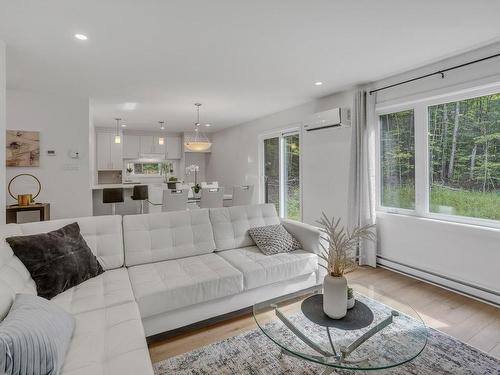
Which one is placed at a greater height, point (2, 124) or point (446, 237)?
point (2, 124)

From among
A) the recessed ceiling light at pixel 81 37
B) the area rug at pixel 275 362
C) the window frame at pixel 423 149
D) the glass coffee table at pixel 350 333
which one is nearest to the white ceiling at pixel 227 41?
the recessed ceiling light at pixel 81 37

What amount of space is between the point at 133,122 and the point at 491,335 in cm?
702

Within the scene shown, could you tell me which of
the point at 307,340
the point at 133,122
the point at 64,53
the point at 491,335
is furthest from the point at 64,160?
the point at 491,335

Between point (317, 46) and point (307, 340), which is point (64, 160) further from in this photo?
point (307, 340)

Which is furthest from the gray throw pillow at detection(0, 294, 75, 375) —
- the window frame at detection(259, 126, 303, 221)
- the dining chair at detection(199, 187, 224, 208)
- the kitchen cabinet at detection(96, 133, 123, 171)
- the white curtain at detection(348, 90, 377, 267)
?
the kitchen cabinet at detection(96, 133, 123, 171)

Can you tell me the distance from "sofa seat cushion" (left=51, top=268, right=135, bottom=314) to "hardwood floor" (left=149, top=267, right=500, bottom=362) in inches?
19.6

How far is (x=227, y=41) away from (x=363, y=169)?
94.3 inches

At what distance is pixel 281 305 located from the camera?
76.4 inches

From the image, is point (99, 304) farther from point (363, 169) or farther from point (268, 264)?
point (363, 169)

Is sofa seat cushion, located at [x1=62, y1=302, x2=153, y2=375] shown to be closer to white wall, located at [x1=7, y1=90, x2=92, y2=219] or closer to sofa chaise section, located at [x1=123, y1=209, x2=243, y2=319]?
sofa chaise section, located at [x1=123, y1=209, x2=243, y2=319]

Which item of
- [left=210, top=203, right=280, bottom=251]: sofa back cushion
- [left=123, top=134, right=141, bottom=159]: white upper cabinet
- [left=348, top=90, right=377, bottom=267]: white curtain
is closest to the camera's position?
[left=210, top=203, right=280, bottom=251]: sofa back cushion

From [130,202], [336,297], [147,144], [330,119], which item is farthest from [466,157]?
[147,144]

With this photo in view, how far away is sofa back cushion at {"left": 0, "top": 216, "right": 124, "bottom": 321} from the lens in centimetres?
150

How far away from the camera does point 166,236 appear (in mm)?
2654
